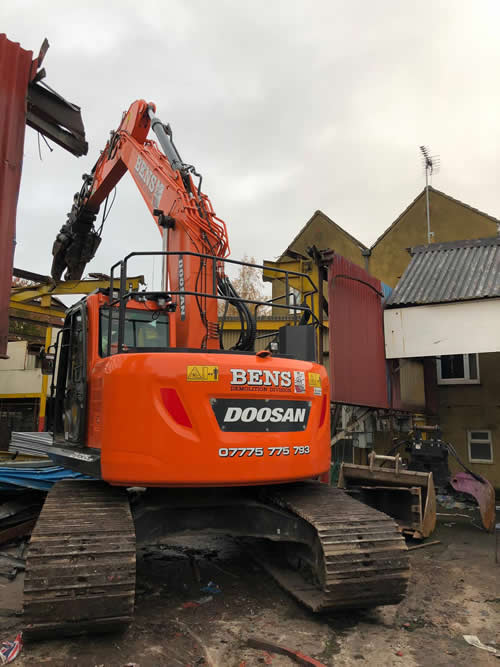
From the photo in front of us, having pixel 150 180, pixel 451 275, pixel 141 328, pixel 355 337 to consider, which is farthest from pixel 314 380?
pixel 451 275

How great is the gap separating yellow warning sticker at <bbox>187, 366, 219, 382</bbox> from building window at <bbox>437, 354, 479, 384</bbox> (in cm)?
1141

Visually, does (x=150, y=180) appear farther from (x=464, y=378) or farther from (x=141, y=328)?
(x=464, y=378)

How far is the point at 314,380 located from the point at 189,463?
1.54 m

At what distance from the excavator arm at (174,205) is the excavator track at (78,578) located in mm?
2421

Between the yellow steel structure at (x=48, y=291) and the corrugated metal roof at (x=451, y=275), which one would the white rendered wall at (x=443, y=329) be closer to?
the corrugated metal roof at (x=451, y=275)

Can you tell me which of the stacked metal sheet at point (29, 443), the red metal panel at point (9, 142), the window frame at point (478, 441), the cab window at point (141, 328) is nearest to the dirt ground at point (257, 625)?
the cab window at point (141, 328)

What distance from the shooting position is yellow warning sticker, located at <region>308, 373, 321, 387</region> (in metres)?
5.25

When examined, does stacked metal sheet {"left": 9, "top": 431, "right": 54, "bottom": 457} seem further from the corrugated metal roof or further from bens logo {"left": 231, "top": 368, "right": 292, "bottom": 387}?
the corrugated metal roof

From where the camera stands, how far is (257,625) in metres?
4.55

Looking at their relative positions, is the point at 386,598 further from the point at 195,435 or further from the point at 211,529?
the point at 195,435

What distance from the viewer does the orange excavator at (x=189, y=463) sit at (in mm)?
3924

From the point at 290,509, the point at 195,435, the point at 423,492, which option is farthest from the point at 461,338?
the point at 195,435

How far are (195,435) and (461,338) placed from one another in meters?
8.60

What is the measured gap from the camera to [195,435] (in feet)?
14.8
